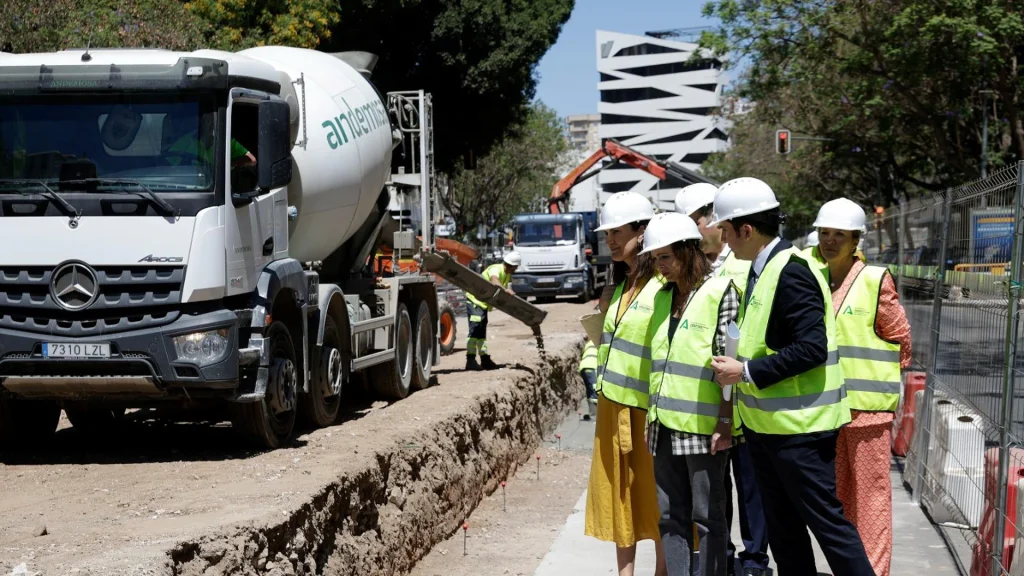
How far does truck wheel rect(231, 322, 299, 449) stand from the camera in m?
8.70

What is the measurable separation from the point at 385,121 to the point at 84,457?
521 cm

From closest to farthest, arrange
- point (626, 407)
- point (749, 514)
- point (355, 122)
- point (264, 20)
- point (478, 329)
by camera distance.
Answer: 1. point (626, 407)
2. point (749, 514)
3. point (355, 122)
4. point (478, 329)
5. point (264, 20)

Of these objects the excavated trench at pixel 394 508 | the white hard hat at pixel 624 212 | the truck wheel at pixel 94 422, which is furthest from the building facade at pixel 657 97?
the white hard hat at pixel 624 212

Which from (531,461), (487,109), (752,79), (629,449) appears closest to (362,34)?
(487,109)

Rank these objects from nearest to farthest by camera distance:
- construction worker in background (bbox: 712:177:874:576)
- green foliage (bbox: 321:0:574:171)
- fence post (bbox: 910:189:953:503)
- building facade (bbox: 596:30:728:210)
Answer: construction worker in background (bbox: 712:177:874:576)
fence post (bbox: 910:189:953:503)
green foliage (bbox: 321:0:574:171)
building facade (bbox: 596:30:728:210)

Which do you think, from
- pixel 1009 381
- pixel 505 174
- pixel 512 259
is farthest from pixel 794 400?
pixel 505 174

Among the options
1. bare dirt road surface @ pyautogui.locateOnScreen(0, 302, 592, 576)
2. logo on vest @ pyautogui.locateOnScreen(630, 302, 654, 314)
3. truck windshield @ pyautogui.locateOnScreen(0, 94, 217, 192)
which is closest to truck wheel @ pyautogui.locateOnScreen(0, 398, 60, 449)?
bare dirt road surface @ pyautogui.locateOnScreen(0, 302, 592, 576)

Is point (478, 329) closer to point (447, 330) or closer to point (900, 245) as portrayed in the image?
point (447, 330)

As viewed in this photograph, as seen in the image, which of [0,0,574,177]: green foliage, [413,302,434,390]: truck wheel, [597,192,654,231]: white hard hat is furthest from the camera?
[0,0,574,177]: green foliage

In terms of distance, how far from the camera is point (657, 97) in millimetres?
156125

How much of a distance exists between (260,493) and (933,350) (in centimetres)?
497

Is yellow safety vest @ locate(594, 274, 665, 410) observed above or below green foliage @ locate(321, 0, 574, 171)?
below

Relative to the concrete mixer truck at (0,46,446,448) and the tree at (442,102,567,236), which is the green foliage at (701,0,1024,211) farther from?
the tree at (442,102,567,236)

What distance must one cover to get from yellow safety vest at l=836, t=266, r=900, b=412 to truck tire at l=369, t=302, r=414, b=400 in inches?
270
